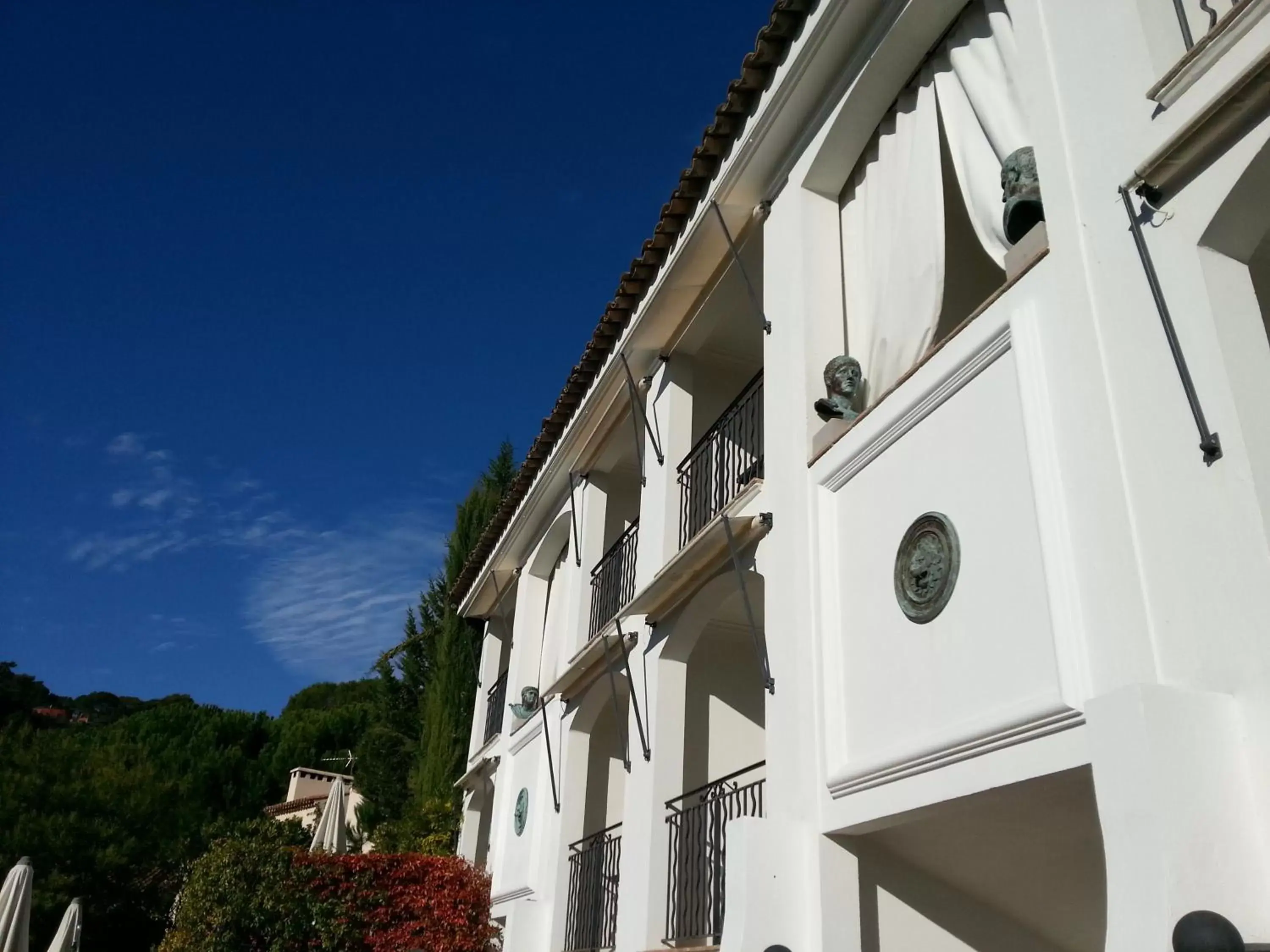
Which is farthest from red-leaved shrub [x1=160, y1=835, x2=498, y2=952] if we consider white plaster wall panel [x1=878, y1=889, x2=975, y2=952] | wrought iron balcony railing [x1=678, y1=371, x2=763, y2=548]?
white plaster wall panel [x1=878, y1=889, x2=975, y2=952]

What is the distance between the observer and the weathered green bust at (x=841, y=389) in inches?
261

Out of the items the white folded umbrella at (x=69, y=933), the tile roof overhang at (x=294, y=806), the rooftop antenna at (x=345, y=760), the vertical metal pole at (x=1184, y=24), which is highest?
the rooftop antenna at (x=345, y=760)

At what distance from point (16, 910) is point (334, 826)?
430 cm

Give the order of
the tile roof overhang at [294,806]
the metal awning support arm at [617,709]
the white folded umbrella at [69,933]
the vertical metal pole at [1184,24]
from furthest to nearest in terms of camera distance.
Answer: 1. the tile roof overhang at [294,806]
2. the white folded umbrella at [69,933]
3. the metal awning support arm at [617,709]
4. the vertical metal pole at [1184,24]

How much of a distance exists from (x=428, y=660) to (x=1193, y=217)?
21155 millimetres

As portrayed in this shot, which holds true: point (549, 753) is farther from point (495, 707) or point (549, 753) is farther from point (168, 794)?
point (168, 794)

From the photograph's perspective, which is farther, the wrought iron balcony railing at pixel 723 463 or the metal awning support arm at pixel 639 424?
the metal awning support arm at pixel 639 424

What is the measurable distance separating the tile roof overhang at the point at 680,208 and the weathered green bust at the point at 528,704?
282cm

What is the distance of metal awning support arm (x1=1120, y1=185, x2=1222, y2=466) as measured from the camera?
3857 millimetres

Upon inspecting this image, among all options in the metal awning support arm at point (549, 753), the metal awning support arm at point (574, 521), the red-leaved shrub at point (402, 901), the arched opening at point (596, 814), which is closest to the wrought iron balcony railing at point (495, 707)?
the red-leaved shrub at point (402, 901)

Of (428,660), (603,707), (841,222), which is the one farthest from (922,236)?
(428,660)

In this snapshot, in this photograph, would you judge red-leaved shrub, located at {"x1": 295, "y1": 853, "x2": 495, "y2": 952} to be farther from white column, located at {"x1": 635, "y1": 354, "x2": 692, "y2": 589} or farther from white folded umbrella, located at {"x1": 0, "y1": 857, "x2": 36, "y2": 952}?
white column, located at {"x1": 635, "y1": 354, "x2": 692, "y2": 589}

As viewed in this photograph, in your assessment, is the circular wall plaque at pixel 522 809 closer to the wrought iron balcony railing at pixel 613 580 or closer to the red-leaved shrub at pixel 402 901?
the red-leaved shrub at pixel 402 901

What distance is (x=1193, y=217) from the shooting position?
4.22 meters
